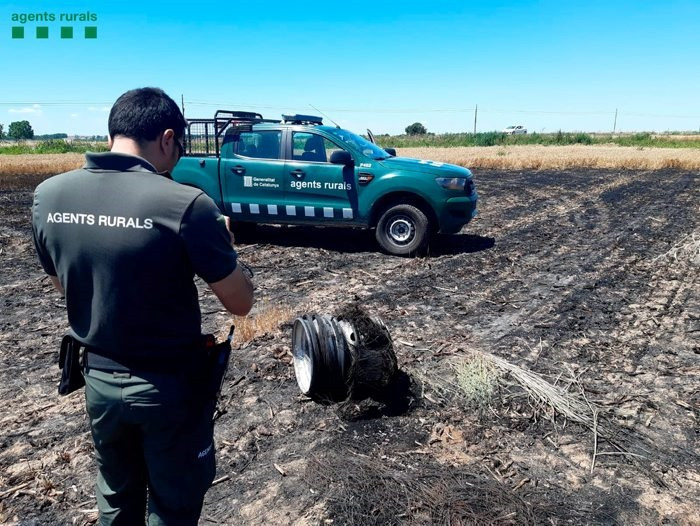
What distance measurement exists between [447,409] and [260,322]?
223 cm

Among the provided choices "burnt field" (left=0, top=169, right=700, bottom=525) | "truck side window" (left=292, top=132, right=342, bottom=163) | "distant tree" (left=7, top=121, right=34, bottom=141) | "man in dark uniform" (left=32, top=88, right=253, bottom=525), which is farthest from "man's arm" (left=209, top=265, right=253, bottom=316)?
"distant tree" (left=7, top=121, right=34, bottom=141)

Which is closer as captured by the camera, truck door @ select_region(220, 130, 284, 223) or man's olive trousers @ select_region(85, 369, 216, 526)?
man's olive trousers @ select_region(85, 369, 216, 526)

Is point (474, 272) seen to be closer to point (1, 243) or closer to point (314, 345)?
point (314, 345)

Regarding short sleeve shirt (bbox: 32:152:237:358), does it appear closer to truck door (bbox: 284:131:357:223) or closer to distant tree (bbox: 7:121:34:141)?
truck door (bbox: 284:131:357:223)

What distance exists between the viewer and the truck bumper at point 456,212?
8.05 metres

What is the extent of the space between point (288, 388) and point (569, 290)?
13.4 ft

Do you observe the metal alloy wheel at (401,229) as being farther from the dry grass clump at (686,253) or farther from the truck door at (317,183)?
the dry grass clump at (686,253)

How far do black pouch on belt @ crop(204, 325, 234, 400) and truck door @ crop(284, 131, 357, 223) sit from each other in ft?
20.6

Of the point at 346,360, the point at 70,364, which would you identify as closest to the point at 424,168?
the point at 346,360

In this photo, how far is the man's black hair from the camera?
1857mm

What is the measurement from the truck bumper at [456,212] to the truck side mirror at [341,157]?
1.59 meters

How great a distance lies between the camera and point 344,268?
770cm

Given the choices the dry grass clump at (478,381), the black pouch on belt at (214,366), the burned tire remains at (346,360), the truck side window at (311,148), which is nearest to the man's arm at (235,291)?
the black pouch on belt at (214,366)

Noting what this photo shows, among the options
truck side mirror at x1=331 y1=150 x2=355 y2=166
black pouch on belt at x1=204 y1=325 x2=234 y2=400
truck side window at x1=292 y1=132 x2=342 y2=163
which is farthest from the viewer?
truck side window at x1=292 y1=132 x2=342 y2=163
